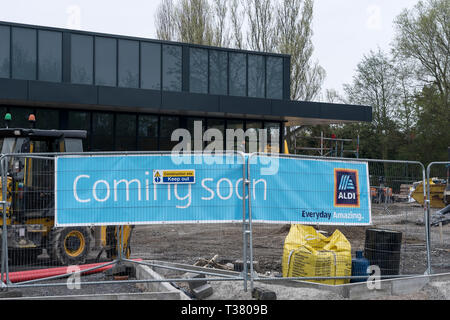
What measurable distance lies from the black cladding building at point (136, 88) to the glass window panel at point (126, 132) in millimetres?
47

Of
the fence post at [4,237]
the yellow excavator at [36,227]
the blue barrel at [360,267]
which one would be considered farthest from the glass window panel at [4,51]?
the blue barrel at [360,267]

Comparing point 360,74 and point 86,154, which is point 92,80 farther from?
point 360,74

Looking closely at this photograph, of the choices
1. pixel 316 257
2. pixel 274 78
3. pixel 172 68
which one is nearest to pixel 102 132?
pixel 172 68

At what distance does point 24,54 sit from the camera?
23.2 m

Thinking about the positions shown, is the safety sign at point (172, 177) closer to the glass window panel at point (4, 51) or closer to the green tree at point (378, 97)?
the glass window panel at point (4, 51)

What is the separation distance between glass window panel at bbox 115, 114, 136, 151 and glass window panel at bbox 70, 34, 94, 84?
233 centimetres

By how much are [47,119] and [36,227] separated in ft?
49.7

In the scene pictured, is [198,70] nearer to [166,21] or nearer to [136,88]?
[136,88]

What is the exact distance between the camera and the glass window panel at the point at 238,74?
92.2 ft

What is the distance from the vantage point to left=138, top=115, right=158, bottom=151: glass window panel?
26000 mm

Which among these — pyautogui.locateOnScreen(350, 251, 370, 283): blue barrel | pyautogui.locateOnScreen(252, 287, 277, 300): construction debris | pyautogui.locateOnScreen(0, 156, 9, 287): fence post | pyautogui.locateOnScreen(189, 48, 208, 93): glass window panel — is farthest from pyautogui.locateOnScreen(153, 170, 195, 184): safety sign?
pyautogui.locateOnScreen(189, 48, 208, 93): glass window panel

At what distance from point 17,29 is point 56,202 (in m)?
17.9

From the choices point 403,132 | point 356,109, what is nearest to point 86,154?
point 356,109

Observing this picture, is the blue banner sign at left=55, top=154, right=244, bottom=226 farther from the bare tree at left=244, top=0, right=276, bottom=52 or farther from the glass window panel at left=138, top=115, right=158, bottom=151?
the bare tree at left=244, top=0, right=276, bottom=52
